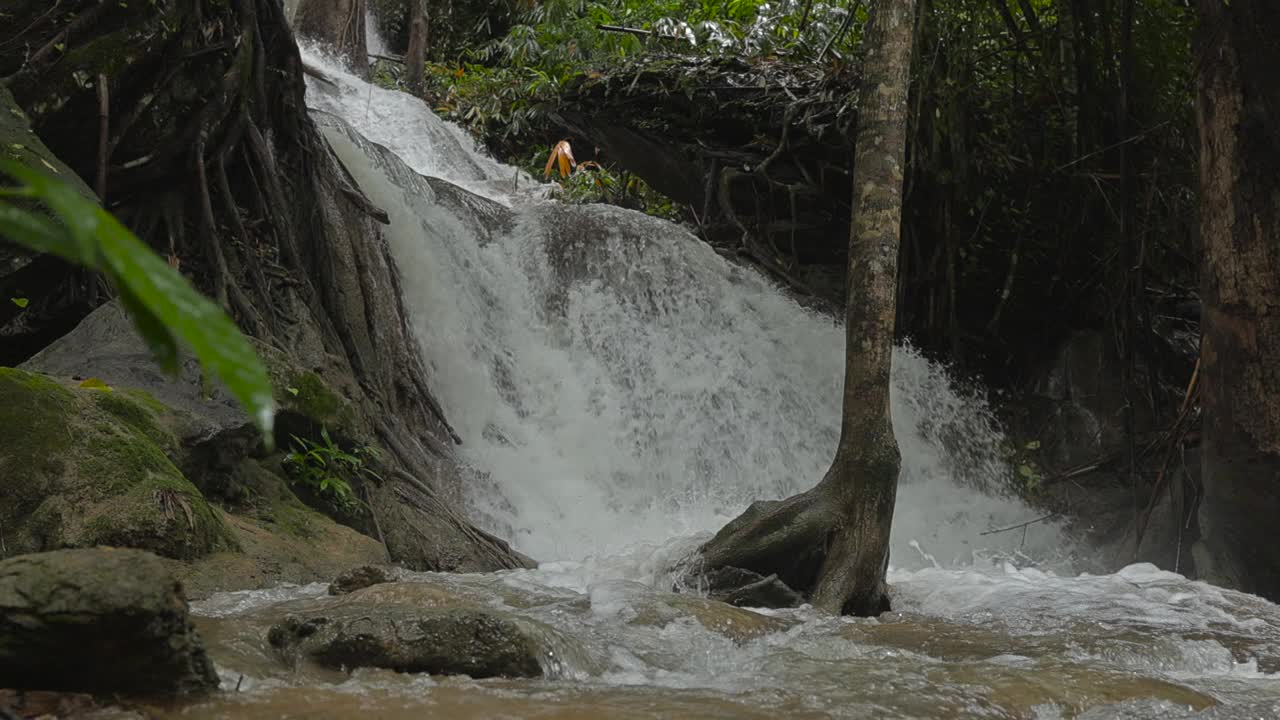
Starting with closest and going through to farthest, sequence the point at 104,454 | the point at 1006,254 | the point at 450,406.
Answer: the point at 104,454, the point at 450,406, the point at 1006,254

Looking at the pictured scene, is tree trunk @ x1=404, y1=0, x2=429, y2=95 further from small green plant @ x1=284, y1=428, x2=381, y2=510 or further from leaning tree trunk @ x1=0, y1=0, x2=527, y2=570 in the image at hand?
small green plant @ x1=284, y1=428, x2=381, y2=510

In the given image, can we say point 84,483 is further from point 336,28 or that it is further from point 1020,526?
point 336,28

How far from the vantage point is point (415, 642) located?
257 cm

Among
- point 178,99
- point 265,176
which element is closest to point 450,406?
point 265,176

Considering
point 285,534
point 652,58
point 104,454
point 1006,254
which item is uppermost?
point 652,58

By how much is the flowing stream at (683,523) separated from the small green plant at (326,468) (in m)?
0.90

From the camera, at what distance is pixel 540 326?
8.43 m

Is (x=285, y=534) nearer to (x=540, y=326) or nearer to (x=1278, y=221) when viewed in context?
(x=540, y=326)

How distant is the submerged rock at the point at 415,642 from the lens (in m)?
2.54

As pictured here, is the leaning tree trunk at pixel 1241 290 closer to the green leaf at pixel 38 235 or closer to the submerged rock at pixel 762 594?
the submerged rock at pixel 762 594

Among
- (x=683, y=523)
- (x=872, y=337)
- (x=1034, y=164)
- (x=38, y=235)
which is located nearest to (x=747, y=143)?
(x=1034, y=164)

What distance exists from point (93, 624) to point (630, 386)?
635 cm

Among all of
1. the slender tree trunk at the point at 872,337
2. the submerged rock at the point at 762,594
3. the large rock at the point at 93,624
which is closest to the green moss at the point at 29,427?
the large rock at the point at 93,624

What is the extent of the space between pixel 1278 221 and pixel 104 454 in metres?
5.29
